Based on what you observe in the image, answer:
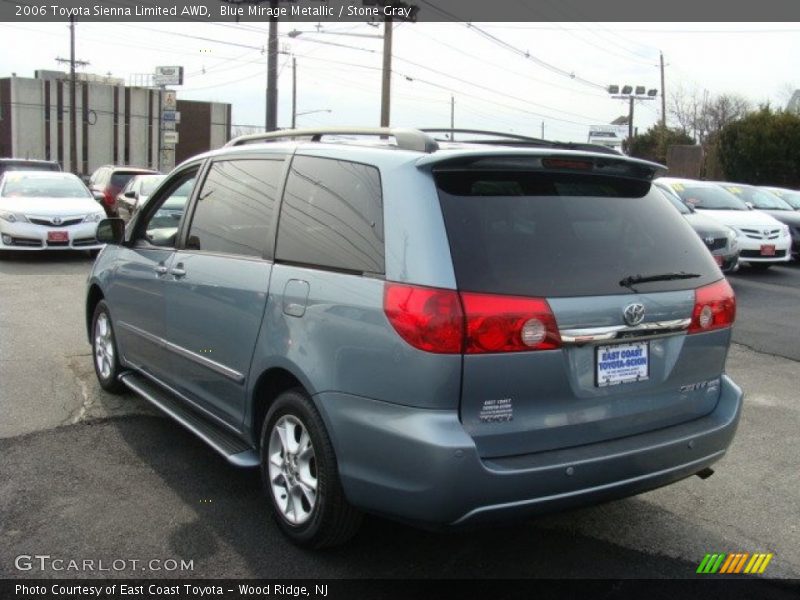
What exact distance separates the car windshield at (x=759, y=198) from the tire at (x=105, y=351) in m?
14.9

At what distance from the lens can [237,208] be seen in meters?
4.20

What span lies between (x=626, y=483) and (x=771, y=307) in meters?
8.77

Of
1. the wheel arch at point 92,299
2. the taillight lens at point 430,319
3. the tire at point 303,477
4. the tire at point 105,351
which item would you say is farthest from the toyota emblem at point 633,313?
the wheel arch at point 92,299

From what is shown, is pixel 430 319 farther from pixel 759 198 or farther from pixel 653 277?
pixel 759 198

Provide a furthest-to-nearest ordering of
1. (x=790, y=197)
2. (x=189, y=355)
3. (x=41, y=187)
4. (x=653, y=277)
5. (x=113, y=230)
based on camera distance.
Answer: (x=790, y=197), (x=41, y=187), (x=113, y=230), (x=189, y=355), (x=653, y=277)

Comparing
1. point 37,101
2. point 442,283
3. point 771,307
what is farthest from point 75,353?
point 37,101

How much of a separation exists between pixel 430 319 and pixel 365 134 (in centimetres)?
127

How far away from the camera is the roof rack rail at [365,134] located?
329 centimetres

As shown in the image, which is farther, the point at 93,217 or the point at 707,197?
the point at 707,197

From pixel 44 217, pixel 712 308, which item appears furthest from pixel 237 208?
pixel 44 217

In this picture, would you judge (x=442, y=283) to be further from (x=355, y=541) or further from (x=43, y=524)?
(x=43, y=524)

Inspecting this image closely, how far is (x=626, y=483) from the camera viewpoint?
319 centimetres

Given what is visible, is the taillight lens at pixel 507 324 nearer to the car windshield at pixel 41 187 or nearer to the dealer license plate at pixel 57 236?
the dealer license plate at pixel 57 236

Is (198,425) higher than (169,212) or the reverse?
the reverse
